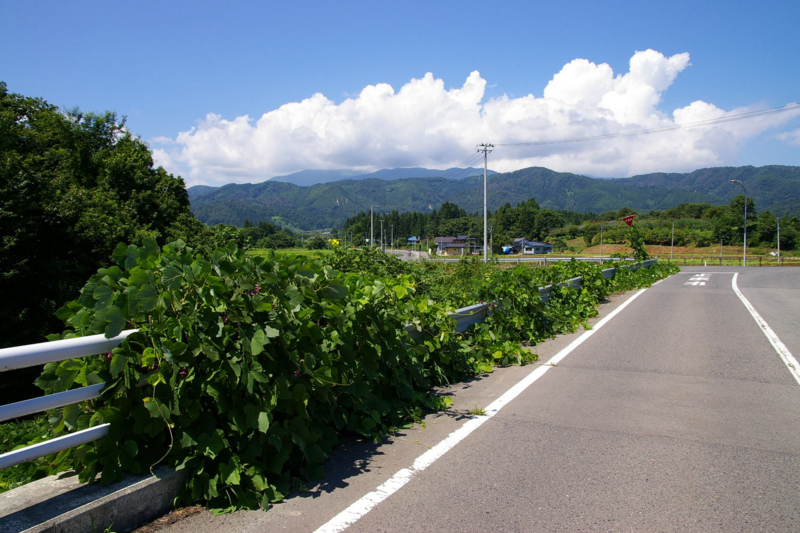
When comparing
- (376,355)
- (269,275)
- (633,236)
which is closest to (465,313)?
(376,355)

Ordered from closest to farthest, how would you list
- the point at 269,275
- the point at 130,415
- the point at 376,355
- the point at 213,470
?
the point at 130,415, the point at 213,470, the point at 269,275, the point at 376,355

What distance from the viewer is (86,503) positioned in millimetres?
2760

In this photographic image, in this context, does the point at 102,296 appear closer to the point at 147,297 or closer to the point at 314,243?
the point at 147,297

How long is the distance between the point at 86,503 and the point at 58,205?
83.9 feet

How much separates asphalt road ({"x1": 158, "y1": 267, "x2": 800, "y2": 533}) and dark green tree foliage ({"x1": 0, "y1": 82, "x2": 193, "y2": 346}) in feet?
54.6

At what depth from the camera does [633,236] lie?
2741 cm

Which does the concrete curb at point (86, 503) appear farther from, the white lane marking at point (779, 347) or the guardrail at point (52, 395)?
the white lane marking at point (779, 347)

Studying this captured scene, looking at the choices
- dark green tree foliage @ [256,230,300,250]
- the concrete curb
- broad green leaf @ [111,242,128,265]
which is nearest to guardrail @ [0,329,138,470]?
the concrete curb

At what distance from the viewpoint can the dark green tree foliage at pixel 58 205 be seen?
20.8 m

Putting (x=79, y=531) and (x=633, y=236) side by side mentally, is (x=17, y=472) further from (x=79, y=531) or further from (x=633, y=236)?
(x=633, y=236)

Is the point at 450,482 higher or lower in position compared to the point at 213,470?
lower

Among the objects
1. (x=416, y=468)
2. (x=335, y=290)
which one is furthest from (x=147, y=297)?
(x=416, y=468)

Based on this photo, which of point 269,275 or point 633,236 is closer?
point 269,275

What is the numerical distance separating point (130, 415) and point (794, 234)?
110m
